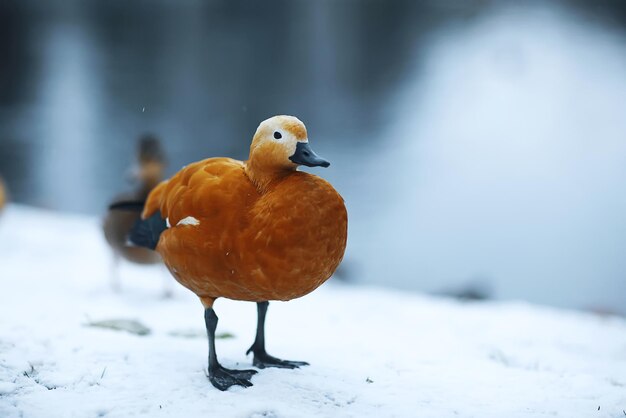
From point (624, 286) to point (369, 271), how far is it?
625 cm

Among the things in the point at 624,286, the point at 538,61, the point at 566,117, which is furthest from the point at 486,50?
the point at 624,286

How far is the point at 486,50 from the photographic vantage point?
34094 millimetres

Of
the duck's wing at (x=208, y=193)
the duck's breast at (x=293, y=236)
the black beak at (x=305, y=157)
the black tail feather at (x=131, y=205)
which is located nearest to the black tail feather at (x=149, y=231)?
the duck's wing at (x=208, y=193)

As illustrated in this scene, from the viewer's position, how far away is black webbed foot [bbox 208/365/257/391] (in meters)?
3.87

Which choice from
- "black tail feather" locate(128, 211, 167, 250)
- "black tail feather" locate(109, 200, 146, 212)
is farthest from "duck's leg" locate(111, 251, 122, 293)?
"black tail feather" locate(128, 211, 167, 250)

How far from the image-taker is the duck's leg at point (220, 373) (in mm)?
3889

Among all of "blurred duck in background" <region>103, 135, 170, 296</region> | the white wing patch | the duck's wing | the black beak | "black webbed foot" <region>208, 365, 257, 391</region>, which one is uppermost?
the black beak

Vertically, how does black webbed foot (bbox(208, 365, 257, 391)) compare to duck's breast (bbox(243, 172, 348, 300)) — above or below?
below

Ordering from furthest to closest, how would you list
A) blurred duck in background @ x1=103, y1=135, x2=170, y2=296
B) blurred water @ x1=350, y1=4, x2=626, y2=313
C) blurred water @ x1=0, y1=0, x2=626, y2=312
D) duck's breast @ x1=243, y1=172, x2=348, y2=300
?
blurred water @ x1=0, y1=0, x2=626, y2=312 → blurred water @ x1=350, y1=4, x2=626, y2=313 → blurred duck in background @ x1=103, y1=135, x2=170, y2=296 → duck's breast @ x1=243, y1=172, x2=348, y2=300

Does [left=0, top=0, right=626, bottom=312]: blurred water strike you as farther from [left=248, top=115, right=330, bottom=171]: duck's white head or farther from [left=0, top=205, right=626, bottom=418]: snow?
[left=248, top=115, right=330, bottom=171]: duck's white head

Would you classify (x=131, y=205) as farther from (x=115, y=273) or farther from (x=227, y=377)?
(x=115, y=273)

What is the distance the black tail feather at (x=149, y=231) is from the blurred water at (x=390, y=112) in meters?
9.15

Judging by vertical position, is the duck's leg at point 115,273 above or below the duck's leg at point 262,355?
below

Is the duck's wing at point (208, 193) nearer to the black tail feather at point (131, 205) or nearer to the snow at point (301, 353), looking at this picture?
the black tail feather at point (131, 205)
